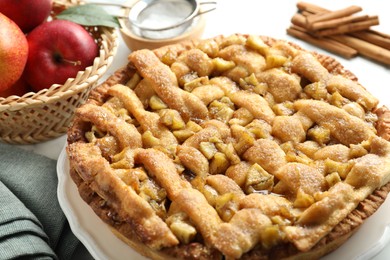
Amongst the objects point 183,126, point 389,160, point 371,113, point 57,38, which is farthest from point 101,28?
point 389,160

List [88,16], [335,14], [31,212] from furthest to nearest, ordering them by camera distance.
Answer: [335,14], [88,16], [31,212]

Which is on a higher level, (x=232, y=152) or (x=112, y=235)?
(x=232, y=152)

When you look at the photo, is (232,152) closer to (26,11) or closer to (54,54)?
(54,54)

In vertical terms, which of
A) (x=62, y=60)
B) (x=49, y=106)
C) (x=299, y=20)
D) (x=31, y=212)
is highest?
(x=299, y=20)

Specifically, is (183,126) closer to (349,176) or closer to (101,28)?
(349,176)

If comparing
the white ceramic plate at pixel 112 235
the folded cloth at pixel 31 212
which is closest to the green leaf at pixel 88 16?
the folded cloth at pixel 31 212

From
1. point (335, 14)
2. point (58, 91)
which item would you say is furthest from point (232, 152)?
point (335, 14)

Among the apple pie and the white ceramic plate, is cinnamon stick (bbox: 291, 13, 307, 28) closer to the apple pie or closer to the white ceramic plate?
the apple pie
